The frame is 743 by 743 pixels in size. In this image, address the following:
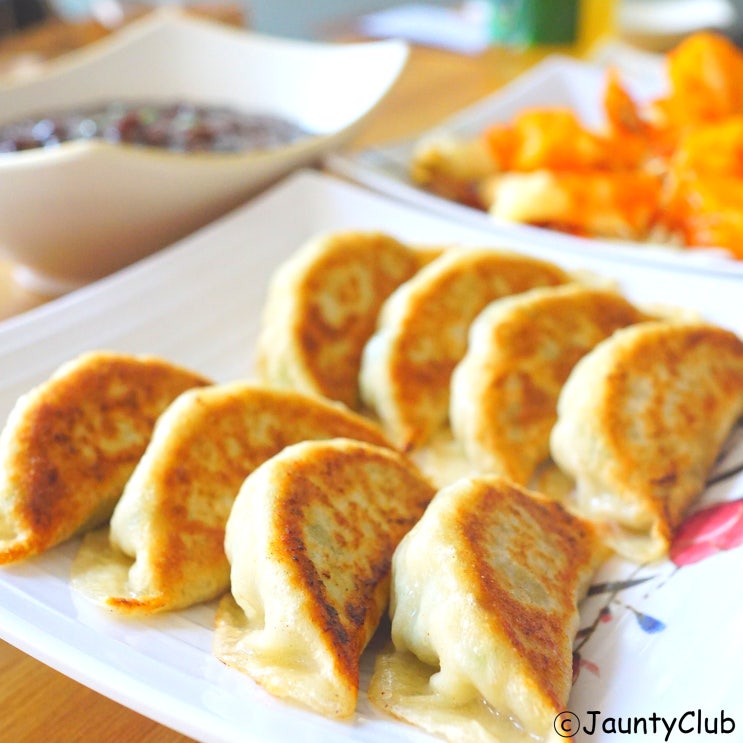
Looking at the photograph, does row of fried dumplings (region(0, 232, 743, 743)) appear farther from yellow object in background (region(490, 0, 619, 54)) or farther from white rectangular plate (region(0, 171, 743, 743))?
yellow object in background (region(490, 0, 619, 54))

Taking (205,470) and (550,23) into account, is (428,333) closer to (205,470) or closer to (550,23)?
(205,470)

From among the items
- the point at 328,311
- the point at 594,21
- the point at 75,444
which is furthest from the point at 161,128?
the point at 594,21

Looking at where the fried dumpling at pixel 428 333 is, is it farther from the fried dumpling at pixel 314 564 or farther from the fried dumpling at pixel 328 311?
the fried dumpling at pixel 314 564

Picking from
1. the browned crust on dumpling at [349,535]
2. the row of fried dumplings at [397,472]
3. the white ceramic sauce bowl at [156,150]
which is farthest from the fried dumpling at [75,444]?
the white ceramic sauce bowl at [156,150]

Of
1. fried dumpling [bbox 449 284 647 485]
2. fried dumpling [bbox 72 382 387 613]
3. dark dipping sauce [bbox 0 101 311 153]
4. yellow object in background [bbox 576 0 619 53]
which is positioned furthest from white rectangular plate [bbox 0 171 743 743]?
yellow object in background [bbox 576 0 619 53]

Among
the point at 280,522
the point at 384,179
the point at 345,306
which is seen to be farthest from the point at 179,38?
the point at 280,522

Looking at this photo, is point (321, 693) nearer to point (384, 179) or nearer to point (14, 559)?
point (14, 559)

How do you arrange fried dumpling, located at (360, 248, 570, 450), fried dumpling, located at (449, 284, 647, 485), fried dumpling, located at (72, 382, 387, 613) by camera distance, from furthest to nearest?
fried dumpling, located at (360, 248, 570, 450) → fried dumpling, located at (449, 284, 647, 485) → fried dumpling, located at (72, 382, 387, 613)
